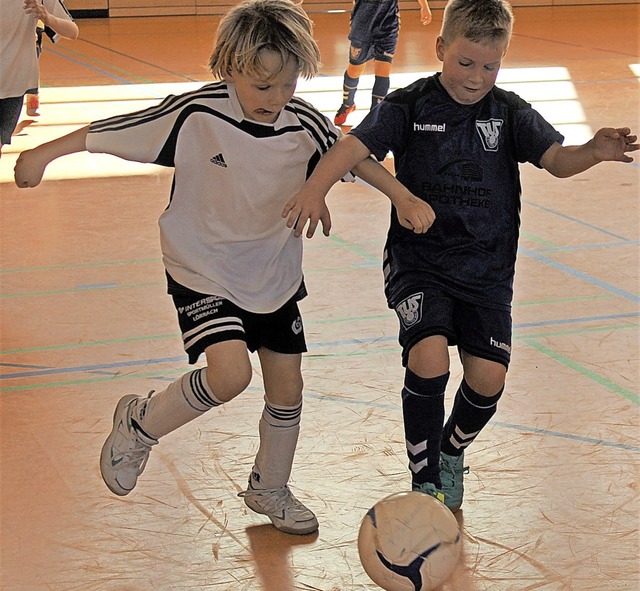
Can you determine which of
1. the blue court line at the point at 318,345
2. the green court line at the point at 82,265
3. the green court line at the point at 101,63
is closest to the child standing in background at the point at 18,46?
the green court line at the point at 82,265

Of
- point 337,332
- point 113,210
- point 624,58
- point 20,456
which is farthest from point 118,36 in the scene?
point 20,456

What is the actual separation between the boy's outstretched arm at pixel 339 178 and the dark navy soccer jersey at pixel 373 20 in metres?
5.90

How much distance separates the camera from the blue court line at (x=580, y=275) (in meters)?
5.09

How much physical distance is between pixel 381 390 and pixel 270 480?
38.3 inches

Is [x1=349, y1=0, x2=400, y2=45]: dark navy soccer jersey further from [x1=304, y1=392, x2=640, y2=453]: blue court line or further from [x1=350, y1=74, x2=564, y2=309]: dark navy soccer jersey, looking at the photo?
[x1=350, y1=74, x2=564, y2=309]: dark navy soccer jersey

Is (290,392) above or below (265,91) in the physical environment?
below

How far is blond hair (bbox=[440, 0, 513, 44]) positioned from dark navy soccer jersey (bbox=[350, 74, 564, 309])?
0.58 feet

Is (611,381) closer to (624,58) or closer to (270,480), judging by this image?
(270,480)

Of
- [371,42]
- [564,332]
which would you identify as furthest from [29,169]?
[371,42]

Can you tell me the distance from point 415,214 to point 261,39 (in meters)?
0.62

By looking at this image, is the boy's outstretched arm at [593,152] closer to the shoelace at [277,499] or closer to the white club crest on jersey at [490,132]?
the white club crest on jersey at [490,132]

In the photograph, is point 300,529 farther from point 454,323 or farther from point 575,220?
point 575,220

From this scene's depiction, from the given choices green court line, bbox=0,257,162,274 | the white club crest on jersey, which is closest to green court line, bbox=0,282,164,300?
green court line, bbox=0,257,162,274

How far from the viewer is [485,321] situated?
10.3ft
